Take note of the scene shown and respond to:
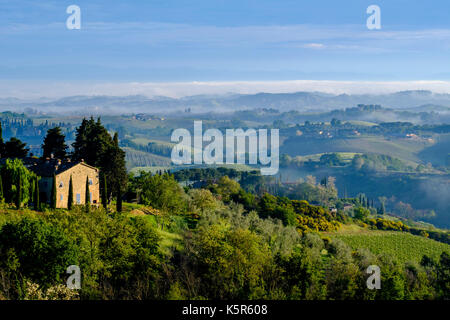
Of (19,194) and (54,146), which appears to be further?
(54,146)

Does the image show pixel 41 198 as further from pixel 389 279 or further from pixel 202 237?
pixel 389 279

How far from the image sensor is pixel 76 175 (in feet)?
185

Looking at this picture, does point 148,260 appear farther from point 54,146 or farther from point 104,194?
point 54,146

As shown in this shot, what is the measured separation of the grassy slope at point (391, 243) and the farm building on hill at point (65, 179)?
42.5m

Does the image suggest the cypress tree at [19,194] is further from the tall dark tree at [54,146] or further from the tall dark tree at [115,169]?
the tall dark tree at [54,146]

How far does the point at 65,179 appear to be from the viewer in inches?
2164

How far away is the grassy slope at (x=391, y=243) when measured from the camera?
80.2 m

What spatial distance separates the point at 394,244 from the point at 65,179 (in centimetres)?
6010

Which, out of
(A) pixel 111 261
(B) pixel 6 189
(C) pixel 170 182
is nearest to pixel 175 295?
(A) pixel 111 261

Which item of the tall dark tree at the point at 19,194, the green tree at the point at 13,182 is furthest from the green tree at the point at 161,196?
the tall dark tree at the point at 19,194

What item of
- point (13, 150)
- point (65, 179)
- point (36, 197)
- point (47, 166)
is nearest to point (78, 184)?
point (65, 179)

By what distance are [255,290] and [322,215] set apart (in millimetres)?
65894

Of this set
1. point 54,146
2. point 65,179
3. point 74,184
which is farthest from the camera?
point 54,146

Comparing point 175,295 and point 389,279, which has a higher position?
point 175,295
